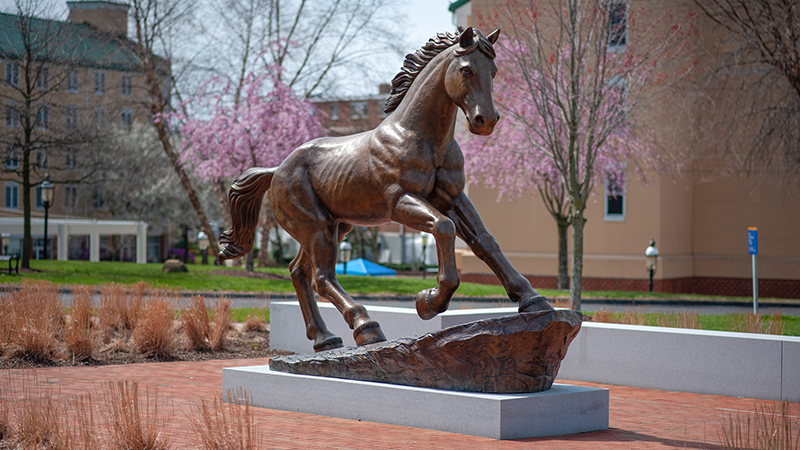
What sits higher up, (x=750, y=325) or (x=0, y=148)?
(x=0, y=148)

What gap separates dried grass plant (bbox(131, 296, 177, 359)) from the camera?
32.1 ft

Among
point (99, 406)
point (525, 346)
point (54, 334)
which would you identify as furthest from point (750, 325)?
point (54, 334)

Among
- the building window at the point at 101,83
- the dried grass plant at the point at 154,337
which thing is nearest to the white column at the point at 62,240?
the building window at the point at 101,83

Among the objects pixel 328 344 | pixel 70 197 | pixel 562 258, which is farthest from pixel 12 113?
pixel 70 197

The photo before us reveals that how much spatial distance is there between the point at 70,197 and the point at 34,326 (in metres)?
45.7

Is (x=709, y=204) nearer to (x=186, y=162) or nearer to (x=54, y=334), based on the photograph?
(x=186, y=162)

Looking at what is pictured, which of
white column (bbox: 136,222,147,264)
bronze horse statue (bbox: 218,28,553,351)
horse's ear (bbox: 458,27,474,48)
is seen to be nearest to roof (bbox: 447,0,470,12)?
white column (bbox: 136,222,147,264)

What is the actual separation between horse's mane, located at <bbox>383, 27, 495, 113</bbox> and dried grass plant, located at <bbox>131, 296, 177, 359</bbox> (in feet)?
16.1

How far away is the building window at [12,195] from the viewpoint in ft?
167

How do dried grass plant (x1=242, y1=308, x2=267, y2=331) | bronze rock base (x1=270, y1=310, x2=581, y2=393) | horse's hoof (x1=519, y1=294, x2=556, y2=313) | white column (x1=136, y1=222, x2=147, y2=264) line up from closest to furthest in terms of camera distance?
bronze rock base (x1=270, y1=310, x2=581, y2=393) < horse's hoof (x1=519, y1=294, x2=556, y2=313) < dried grass plant (x1=242, y1=308, x2=267, y2=331) < white column (x1=136, y1=222, x2=147, y2=264)

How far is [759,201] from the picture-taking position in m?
25.4

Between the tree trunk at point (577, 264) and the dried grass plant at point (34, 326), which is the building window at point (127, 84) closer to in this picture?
the dried grass plant at point (34, 326)

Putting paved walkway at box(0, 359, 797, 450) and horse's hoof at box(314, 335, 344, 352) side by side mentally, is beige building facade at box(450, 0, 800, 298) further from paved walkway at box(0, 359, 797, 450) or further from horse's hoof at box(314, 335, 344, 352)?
horse's hoof at box(314, 335, 344, 352)

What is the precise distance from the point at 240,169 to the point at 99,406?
18809 mm
